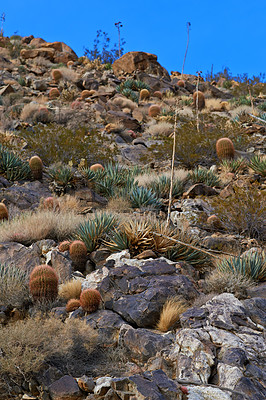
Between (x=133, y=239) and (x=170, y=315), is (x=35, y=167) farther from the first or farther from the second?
(x=170, y=315)

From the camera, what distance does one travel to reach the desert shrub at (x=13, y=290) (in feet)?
21.0

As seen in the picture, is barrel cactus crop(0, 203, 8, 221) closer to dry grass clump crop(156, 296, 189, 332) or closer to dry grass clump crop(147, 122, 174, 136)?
dry grass clump crop(156, 296, 189, 332)

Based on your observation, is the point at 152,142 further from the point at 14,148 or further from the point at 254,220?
the point at 254,220

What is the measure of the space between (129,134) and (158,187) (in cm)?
755

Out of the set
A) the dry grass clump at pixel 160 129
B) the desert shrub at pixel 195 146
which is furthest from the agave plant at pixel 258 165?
the dry grass clump at pixel 160 129

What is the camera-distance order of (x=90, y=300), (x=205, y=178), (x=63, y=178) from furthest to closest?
(x=205, y=178) < (x=63, y=178) < (x=90, y=300)

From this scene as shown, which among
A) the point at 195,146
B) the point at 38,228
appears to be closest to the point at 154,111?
the point at 195,146

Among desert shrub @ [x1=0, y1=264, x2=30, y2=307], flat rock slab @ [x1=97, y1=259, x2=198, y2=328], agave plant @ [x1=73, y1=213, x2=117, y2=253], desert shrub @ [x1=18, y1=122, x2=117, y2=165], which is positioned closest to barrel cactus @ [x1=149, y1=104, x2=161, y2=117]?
desert shrub @ [x1=18, y1=122, x2=117, y2=165]

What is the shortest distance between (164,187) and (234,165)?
3.38 meters

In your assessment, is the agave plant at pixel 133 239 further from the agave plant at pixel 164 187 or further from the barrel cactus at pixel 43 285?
the agave plant at pixel 164 187

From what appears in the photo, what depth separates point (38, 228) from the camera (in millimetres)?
8789

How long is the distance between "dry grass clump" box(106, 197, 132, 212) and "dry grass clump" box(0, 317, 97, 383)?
5.42m

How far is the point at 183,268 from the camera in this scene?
24.0 feet

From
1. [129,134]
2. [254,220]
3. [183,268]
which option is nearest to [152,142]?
[129,134]
